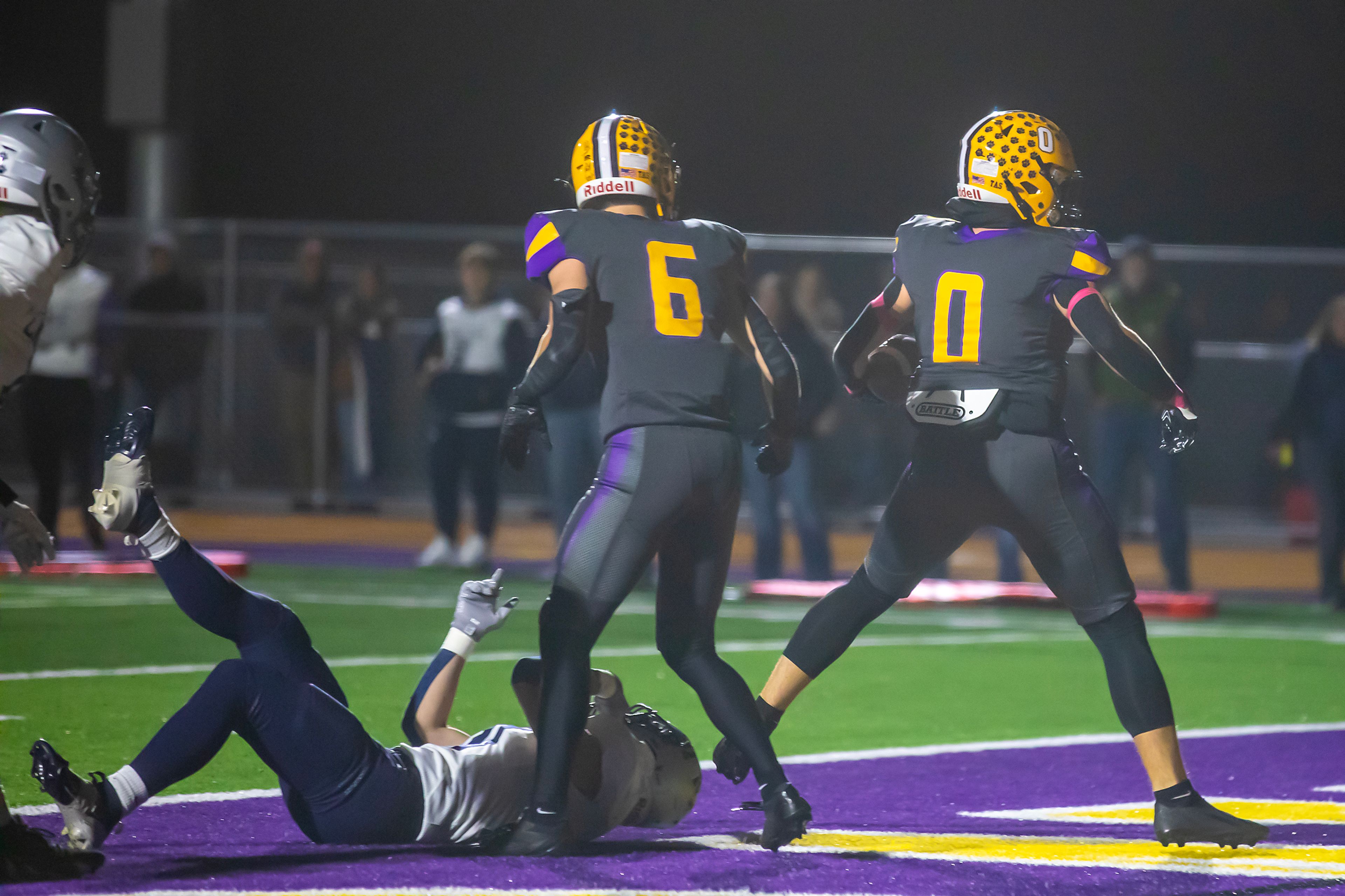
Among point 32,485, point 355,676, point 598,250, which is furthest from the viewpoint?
point 32,485

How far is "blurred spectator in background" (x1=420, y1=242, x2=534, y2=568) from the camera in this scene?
1399cm

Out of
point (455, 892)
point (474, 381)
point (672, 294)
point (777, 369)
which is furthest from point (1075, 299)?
point (474, 381)

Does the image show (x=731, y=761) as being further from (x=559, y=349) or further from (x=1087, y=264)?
(x=1087, y=264)

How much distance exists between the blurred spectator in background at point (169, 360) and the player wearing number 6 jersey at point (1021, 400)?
1371 centimetres

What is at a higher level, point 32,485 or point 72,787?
point 72,787

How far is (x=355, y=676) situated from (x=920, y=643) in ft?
11.2

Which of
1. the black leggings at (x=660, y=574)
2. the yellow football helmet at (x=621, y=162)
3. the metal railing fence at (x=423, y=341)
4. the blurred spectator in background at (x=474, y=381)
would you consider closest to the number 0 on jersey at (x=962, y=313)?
the black leggings at (x=660, y=574)

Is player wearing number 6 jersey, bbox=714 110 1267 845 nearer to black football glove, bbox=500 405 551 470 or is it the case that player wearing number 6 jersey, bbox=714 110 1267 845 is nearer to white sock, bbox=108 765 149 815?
black football glove, bbox=500 405 551 470

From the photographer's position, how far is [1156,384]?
5.67m

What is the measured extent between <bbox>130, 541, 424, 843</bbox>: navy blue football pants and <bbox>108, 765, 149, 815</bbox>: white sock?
15 millimetres

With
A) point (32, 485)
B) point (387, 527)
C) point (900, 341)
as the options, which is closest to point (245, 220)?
point (32, 485)

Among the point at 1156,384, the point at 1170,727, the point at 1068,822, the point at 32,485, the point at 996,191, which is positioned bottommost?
the point at 32,485

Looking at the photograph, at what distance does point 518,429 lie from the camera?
5.33m

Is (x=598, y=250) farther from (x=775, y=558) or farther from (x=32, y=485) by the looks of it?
(x=32, y=485)
